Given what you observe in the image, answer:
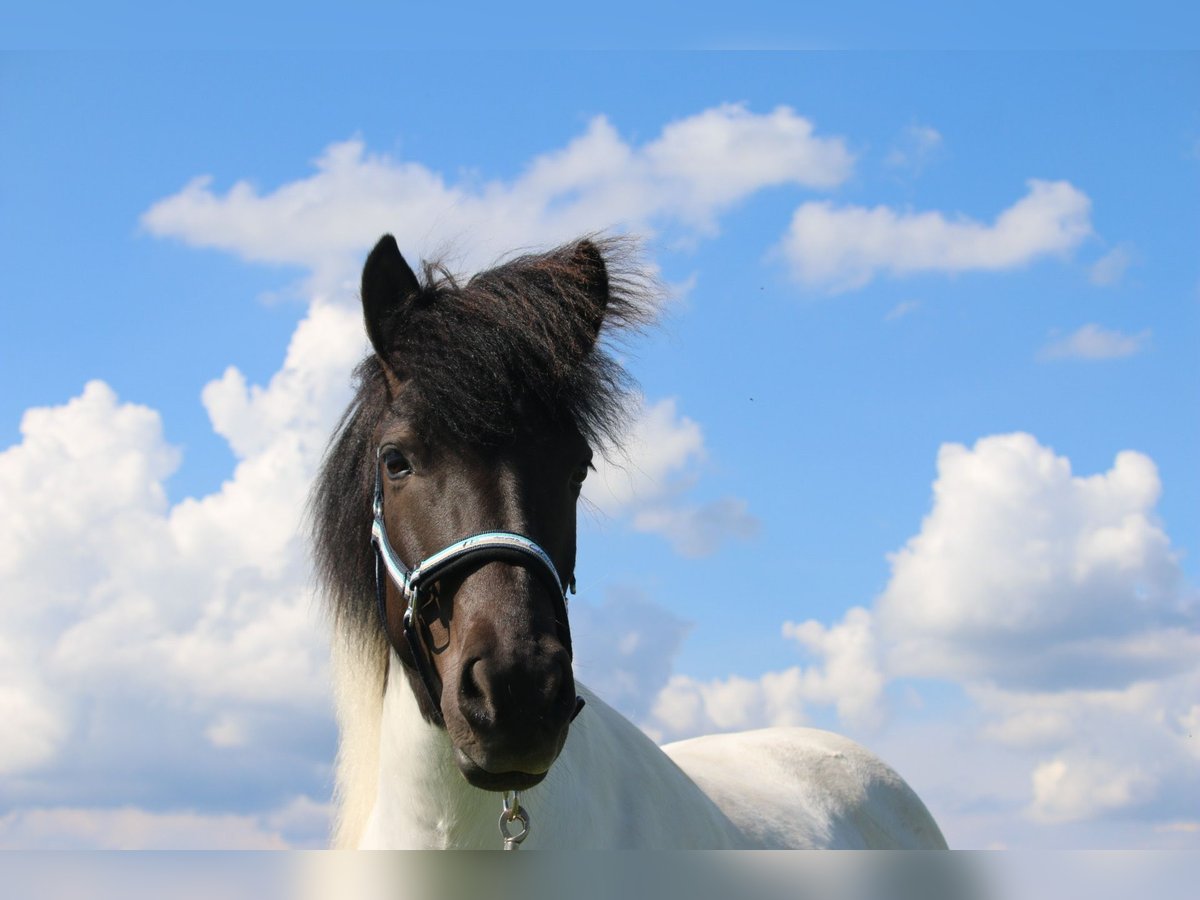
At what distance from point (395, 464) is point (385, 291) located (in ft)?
2.69

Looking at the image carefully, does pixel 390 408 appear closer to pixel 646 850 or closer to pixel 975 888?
pixel 646 850

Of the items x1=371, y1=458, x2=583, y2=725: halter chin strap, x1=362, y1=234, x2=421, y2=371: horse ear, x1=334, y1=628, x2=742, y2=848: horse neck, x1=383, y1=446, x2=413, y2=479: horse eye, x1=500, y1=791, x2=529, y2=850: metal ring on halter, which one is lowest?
x1=500, y1=791, x2=529, y2=850: metal ring on halter

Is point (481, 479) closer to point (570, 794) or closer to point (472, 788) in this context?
point (472, 788)

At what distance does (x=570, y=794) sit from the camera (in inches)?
174

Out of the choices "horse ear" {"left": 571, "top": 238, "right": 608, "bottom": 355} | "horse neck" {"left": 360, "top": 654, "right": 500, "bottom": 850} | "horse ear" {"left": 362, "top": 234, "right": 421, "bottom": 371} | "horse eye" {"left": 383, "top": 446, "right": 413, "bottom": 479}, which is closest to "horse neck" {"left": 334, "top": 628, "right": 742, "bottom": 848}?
"horse neck" {"left": 360, "top": 654, "right": 500, "bottom": 850}

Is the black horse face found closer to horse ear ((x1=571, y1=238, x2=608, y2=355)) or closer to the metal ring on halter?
horse ear ((x1=571, y1=238, x2=608, y2=355))

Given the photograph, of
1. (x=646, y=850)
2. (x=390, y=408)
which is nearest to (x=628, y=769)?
(x=646, y=850)

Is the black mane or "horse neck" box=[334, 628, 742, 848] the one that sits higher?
the black mane

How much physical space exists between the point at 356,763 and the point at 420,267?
6.86 feet

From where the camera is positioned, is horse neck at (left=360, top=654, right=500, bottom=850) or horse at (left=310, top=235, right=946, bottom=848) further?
horse neck at (left=360, top=654, right=500, bottom=850)

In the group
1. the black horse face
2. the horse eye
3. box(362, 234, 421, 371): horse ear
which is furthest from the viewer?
box(362, 234, 421, 371): horse ear

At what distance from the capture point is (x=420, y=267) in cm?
505

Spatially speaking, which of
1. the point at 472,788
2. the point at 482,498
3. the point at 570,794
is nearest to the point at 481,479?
the point at 482,498

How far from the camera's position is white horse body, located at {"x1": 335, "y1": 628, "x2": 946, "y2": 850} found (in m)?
4.16
